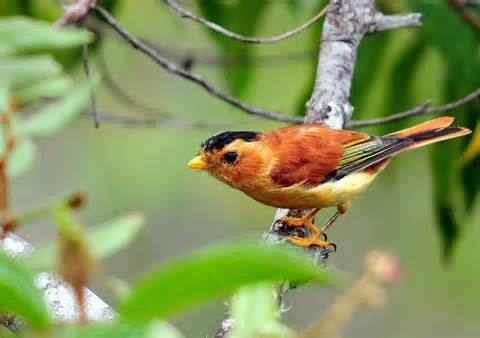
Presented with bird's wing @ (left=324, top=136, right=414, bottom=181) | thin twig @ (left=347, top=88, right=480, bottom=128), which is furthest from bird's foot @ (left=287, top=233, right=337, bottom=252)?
thin twig @ (left=347, top=88, right=480, bottom=128)

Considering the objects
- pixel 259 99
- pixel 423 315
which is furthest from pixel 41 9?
pixel 423 315

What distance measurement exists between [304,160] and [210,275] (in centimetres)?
293

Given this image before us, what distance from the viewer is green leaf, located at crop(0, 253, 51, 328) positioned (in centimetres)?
73

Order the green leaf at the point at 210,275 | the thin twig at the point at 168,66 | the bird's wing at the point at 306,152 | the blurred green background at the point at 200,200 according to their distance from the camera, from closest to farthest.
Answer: the green leaf at the point at 210,275 → the thin twig at the point at 168,66 → the bird's wing at the point at 306,152 → the blurred green background at the point at 200,200

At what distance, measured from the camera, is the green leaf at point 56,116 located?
→ 892 mm

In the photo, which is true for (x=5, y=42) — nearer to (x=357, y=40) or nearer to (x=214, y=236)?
(x=357, y=40)

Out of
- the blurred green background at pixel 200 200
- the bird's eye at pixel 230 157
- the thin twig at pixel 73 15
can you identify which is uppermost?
the thin twig at pixel 73 15

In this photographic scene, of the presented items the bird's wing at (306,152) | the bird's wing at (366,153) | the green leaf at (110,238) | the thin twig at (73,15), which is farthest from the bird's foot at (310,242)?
the green leaf at (110,238)

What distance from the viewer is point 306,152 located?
3.59 m

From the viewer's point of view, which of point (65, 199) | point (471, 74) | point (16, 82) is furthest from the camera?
point (471, 74)

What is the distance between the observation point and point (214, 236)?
28.0ft

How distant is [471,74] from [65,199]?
2.79m

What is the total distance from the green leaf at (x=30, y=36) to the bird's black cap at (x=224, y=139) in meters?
2.65

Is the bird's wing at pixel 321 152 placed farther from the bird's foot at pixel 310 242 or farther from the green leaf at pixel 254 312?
the green leaf at pixel 254 312
